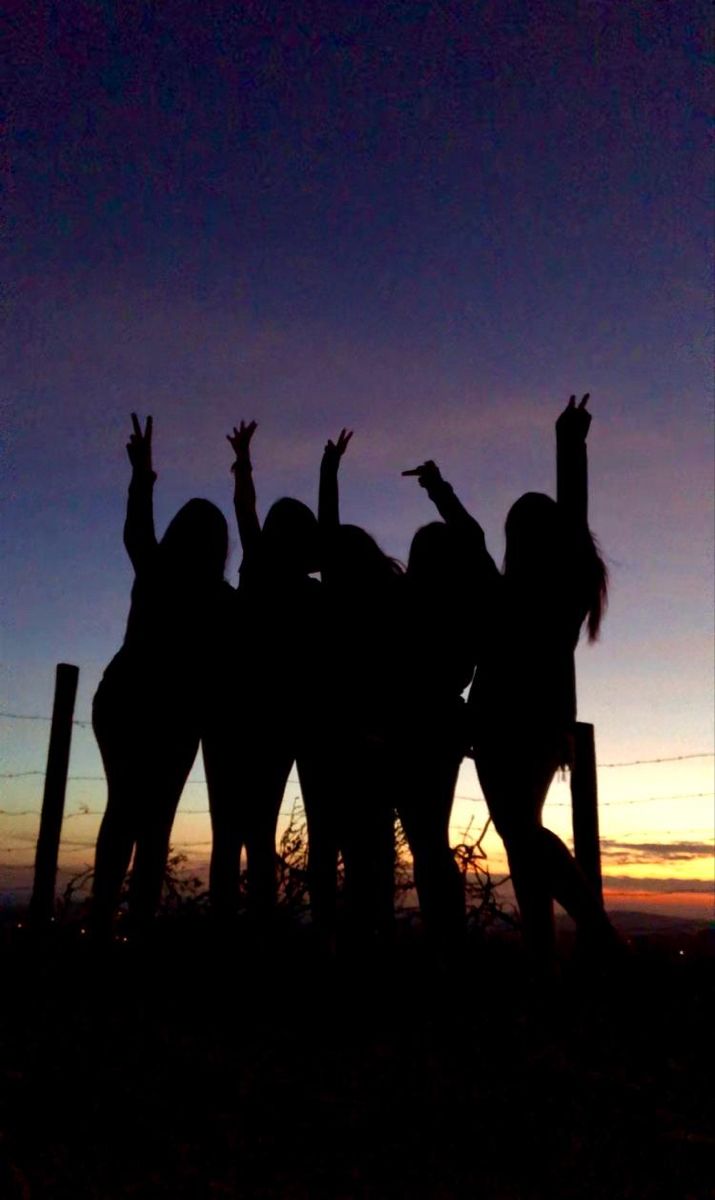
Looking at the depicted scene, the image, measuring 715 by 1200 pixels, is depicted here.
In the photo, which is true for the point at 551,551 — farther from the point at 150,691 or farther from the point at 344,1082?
the point at 344,1082

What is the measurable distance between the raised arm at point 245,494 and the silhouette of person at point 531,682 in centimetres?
104

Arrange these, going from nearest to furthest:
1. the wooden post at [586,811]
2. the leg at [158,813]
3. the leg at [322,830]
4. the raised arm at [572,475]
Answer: the leg at [322,830]
the leg at [158,813]
the raised arm at [572,475]
the wooden post at [586,811]

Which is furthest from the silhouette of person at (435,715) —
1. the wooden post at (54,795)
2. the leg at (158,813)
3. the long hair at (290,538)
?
the wooden post at (54,795)

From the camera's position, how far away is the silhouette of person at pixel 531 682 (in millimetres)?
4344

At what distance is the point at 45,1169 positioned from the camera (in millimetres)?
2578

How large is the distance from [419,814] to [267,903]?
3.18 feet

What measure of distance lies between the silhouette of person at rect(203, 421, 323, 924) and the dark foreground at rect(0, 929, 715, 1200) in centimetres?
45

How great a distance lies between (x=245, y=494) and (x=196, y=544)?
48 centimetres

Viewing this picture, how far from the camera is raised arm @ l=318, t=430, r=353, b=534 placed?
4.85m

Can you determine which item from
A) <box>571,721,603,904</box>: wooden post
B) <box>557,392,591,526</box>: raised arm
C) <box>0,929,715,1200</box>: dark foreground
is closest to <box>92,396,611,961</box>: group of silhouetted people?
<box>0,929,715,1200</box>: dark foreground

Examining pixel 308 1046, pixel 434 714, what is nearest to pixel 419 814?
pixel 434 714

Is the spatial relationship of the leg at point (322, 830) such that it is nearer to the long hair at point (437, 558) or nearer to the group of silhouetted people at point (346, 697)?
the group of silhouetted people at point (346, 697)

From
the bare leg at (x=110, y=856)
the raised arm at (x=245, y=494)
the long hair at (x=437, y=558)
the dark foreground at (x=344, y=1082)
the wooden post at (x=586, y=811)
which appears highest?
the raised arm at (x=245, y=494)

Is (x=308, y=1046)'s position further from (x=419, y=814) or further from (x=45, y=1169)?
(x=45, y=1169)
